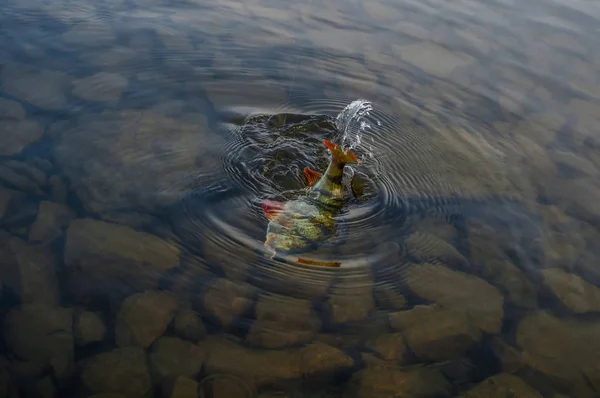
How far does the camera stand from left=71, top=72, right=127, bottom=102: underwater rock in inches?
256

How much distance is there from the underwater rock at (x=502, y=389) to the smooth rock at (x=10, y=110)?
4.97 m

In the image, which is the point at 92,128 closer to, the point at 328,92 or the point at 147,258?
the point at 147,258

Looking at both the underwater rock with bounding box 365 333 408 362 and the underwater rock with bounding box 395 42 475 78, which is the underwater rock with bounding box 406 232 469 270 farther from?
the underwater rock with bounding box 395 42 475 78

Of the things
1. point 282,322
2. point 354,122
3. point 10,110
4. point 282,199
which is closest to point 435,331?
point 282,322

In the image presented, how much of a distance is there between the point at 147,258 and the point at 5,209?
1325 mm

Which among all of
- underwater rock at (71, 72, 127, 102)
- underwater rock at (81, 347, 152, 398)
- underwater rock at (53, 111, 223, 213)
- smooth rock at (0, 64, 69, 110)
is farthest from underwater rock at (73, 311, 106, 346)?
underwater rock at (71, 72, 127, 102)

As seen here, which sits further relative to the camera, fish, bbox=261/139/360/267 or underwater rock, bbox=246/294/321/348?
fish, bbox=261/139/360/267

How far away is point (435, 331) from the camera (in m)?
4.36

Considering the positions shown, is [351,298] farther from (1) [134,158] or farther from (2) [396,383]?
(1) [134,158]


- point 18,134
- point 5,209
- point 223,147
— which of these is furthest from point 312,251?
point 18,134

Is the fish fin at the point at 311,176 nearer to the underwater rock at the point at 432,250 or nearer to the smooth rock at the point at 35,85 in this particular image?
the underwater rock at the point at 432,250

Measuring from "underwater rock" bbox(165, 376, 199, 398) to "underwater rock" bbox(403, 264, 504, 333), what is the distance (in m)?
1.90

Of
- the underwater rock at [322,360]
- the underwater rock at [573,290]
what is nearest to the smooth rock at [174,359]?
the underwater rock at [322,360]

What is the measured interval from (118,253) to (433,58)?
17.7 feet
